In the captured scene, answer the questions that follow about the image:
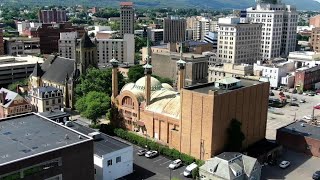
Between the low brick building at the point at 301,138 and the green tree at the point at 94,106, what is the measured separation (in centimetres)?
3562

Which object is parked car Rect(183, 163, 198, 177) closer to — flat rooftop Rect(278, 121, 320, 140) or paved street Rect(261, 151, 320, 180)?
paved street Rect(261, 151, 320, 180)

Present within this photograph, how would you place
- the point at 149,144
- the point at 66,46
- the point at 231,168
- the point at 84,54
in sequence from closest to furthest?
1. the point at 231,168
2. the point at 149,144
3. the point at 84,54
4. the point at 66,46

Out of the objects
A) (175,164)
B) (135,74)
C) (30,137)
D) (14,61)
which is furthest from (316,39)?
(30,137)

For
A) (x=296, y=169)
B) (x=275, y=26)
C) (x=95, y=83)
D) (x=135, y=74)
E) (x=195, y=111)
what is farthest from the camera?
(x=275, y=26)

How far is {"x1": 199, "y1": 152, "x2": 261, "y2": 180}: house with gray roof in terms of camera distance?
54.2 metres

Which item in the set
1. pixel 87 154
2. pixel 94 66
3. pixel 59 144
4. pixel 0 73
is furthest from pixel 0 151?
pixel 0 73

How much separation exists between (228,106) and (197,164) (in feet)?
35.0

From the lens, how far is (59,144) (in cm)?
4553

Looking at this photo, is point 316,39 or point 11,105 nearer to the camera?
point 11,105

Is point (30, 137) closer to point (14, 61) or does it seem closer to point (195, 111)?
point (195, 111)

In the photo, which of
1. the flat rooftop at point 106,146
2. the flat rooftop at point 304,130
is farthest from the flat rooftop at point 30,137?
the flat rooftop at point 304,130

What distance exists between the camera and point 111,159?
5756cm

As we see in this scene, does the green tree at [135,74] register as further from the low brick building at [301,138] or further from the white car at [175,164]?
the white car at [175,164]

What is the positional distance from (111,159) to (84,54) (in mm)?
49905
